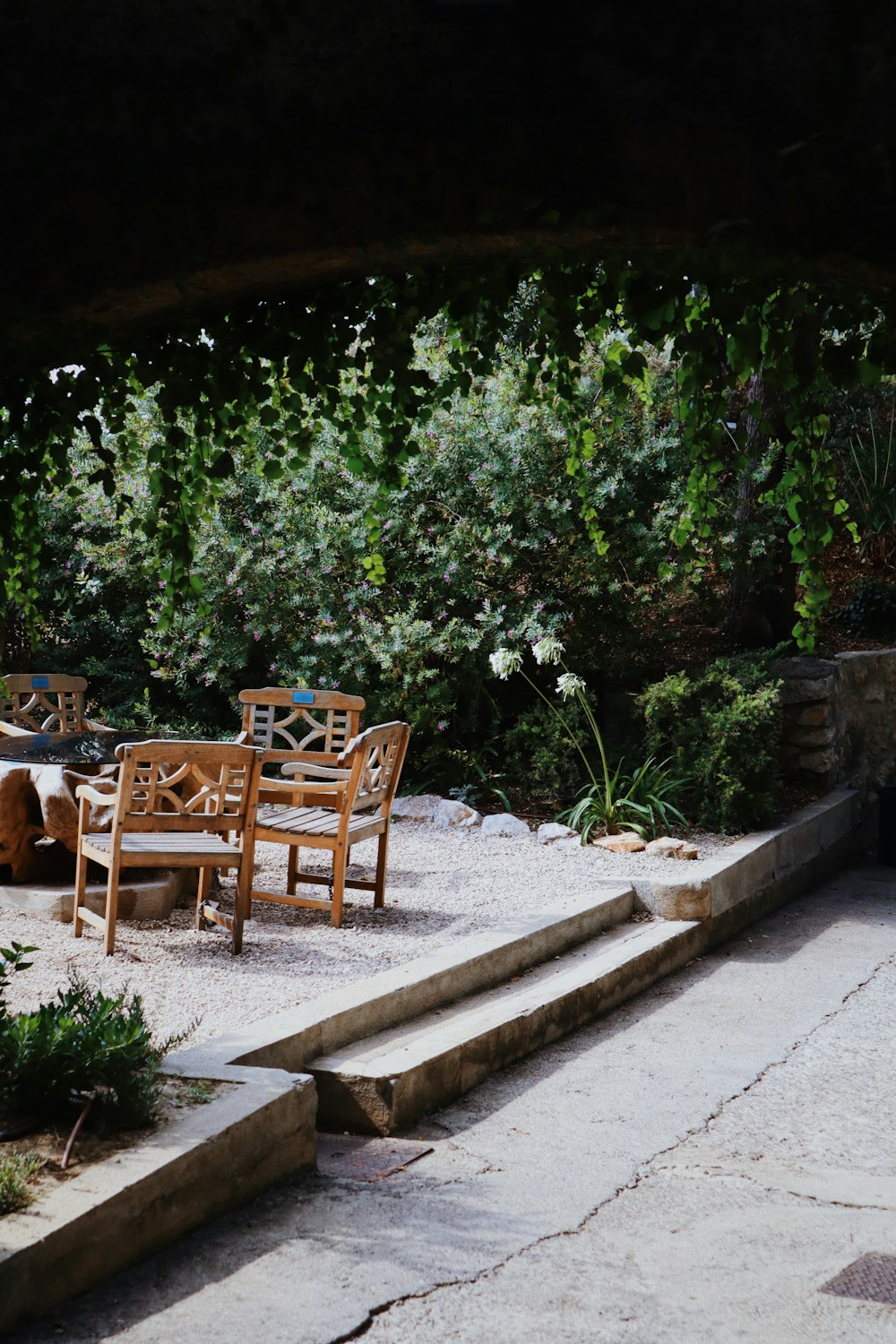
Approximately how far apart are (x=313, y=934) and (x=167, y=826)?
3.39 feet

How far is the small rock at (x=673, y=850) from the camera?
827 cm

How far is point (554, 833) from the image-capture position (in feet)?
29.2

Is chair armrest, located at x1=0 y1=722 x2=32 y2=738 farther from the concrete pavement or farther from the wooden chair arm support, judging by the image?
the concrete pavement

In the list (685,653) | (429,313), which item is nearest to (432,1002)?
(429,313)

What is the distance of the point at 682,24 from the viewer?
2094 mm

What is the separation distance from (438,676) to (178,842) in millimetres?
4410

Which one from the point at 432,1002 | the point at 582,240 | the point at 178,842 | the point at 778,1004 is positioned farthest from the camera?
the point at 778,1004

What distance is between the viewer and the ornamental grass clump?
872 cm

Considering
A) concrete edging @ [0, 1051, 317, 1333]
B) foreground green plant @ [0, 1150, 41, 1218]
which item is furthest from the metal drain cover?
foreground green plant @ [0, 1150, 41, 1218]

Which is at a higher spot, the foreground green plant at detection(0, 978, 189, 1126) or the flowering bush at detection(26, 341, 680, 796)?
the flowering bush at detection(26, 341, 680, 796)

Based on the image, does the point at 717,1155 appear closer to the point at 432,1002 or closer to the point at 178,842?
the point at 432,1002

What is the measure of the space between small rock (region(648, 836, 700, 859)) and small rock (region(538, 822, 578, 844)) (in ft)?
2.29

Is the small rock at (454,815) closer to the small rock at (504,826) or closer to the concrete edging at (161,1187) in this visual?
the small rock at (504,826)

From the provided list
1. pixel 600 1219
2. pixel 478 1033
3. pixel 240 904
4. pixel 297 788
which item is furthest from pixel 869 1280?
pixel 297 788
